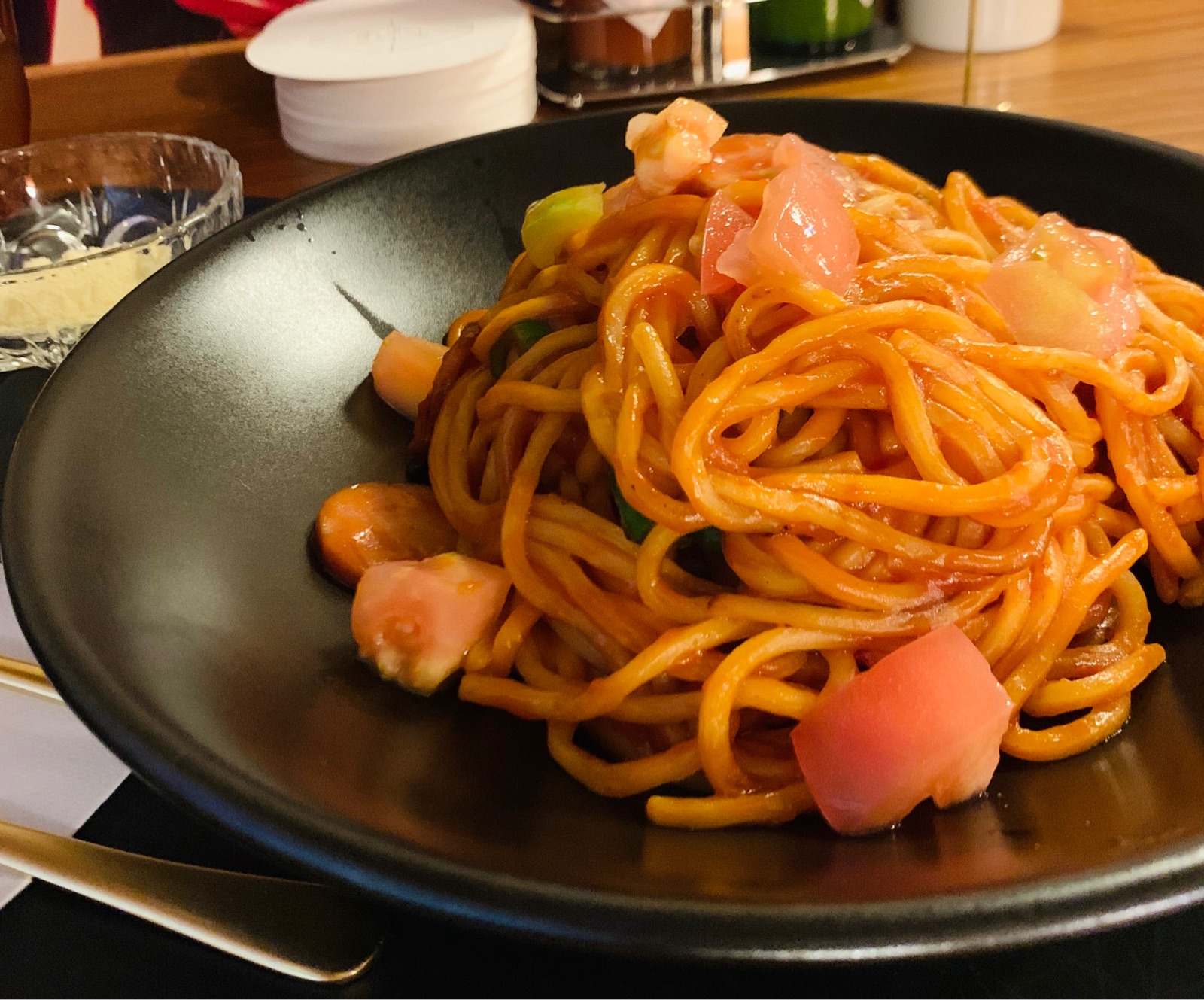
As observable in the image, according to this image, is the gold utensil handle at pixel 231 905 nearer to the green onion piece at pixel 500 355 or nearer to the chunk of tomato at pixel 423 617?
the chunk of tomato at pixel 423 617

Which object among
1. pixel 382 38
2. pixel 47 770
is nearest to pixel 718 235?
pixel 47 770

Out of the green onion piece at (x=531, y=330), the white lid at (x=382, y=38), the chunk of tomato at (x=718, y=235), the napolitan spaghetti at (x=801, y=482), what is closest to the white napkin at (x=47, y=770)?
the napolitan spaghetti at (x=801, y=482)

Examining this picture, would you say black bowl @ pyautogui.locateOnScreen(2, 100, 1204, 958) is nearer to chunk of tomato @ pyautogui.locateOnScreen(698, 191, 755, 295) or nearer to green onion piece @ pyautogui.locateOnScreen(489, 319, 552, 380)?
green onion piece @ pyautogui.locateOnScreen(489, 319, 552, 380)

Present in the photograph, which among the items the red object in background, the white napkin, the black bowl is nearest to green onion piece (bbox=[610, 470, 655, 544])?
the black bowl

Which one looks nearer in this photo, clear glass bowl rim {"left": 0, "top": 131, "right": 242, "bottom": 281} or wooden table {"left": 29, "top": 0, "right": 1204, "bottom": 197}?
clear glass bowl rim {"left": 0, "top": 131, "right": 242, "bottom": 281}

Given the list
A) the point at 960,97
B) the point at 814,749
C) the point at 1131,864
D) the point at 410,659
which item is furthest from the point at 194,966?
the point at 960,97

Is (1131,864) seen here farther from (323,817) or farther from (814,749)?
(323,817)

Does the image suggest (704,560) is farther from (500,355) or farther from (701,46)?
(701,46)
